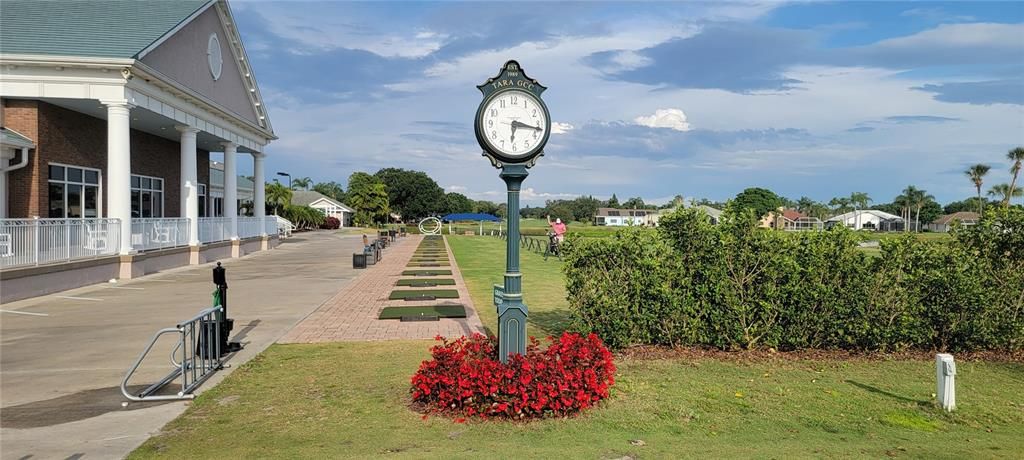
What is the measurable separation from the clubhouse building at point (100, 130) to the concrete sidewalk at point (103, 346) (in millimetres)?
1204

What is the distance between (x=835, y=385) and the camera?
260 inches

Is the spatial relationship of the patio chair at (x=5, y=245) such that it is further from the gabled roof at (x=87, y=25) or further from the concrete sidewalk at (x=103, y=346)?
the gabled roof at (x=87, y=25)

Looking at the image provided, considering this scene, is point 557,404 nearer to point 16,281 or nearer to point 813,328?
point 813,328

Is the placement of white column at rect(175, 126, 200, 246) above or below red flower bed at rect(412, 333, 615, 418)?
above

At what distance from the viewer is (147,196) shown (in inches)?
973

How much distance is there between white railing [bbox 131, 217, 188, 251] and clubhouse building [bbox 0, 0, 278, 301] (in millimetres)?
47

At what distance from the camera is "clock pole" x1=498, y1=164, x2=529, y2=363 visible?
5.95 m

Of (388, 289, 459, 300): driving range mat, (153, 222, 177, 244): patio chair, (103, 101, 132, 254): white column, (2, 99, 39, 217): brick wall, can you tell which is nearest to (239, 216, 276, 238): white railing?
(153, 222, 177, 244): patio chair

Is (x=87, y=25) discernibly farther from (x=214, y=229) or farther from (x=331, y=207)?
(x=331, y=207)

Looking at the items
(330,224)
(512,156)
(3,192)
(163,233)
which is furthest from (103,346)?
(330,224)

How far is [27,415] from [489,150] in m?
4.81

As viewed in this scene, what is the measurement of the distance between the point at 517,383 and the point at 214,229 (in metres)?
23.1

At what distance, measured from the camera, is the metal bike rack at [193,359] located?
611 centimetres

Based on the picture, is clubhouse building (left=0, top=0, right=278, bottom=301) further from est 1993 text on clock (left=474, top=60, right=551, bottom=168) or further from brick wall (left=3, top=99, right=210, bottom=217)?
est 1993 text on clock (left=474, top=60, right=551, bottom=168)
